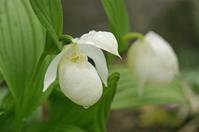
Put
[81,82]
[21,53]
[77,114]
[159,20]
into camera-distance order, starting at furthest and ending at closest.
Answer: [159,20] < [77,114] < [21,53] < [81,82]

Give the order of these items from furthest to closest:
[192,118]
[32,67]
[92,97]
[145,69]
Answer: [192,118] < [145,69] < [32,67] < [92,97]

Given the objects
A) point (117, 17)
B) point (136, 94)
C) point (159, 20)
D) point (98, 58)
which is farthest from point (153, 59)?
point (159, 20)

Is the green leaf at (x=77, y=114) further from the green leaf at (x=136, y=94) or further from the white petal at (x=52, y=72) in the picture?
the green leaf at (x=136, y=94)

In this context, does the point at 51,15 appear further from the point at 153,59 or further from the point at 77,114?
the point at 153,59

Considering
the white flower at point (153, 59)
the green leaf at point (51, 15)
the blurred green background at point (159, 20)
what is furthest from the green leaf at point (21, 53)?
the blurred green background at point (159, 20)

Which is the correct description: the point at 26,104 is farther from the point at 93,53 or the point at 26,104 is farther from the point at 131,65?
the point at 131,65

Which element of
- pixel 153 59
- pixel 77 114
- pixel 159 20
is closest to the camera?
pixel 77 114

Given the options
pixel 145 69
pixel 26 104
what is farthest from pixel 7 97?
pixel 145 69
